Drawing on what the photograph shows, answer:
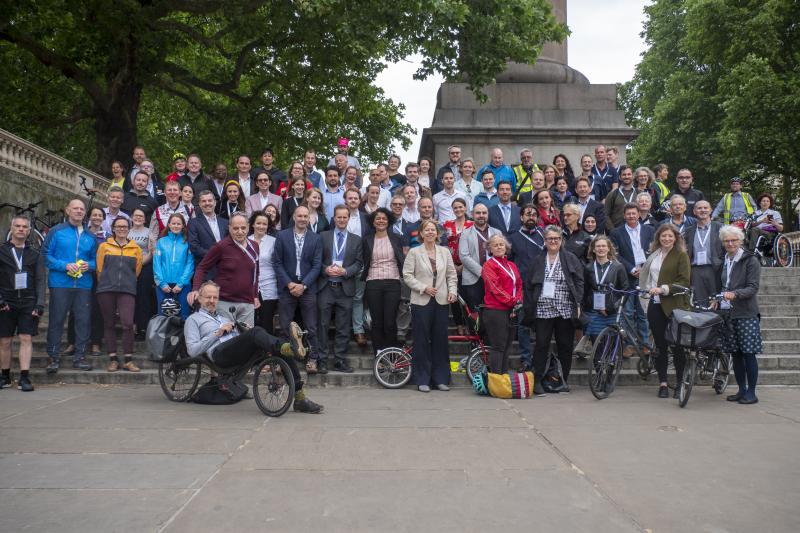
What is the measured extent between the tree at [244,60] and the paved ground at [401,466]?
361 inches

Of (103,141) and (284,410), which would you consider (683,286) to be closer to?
(284,410)

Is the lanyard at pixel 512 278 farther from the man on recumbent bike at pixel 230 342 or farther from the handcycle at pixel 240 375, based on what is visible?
the handcycle at pixel 240 375

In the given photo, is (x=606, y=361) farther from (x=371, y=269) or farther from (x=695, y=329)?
(x=371, y=269)

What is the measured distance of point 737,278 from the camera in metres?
8.41

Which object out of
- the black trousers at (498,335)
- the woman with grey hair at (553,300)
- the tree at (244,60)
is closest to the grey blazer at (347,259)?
the black trousers at (498,335)

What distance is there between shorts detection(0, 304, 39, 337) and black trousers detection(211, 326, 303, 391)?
2.67 meters

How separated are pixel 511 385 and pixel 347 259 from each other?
2.62 metres

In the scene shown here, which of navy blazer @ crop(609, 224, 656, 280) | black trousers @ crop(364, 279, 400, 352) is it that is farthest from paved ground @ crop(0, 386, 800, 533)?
navy blazer @ crop(609, 224, 656, 280)

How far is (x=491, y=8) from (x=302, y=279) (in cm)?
898

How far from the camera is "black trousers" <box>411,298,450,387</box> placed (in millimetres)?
8844

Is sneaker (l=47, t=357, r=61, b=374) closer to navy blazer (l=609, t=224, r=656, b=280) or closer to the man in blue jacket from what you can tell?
the man in blue jacket

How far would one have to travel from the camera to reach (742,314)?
8328 millimetres

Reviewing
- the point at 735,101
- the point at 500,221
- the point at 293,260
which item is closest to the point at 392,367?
the point at 293,260

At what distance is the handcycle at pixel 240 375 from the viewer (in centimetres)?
723
